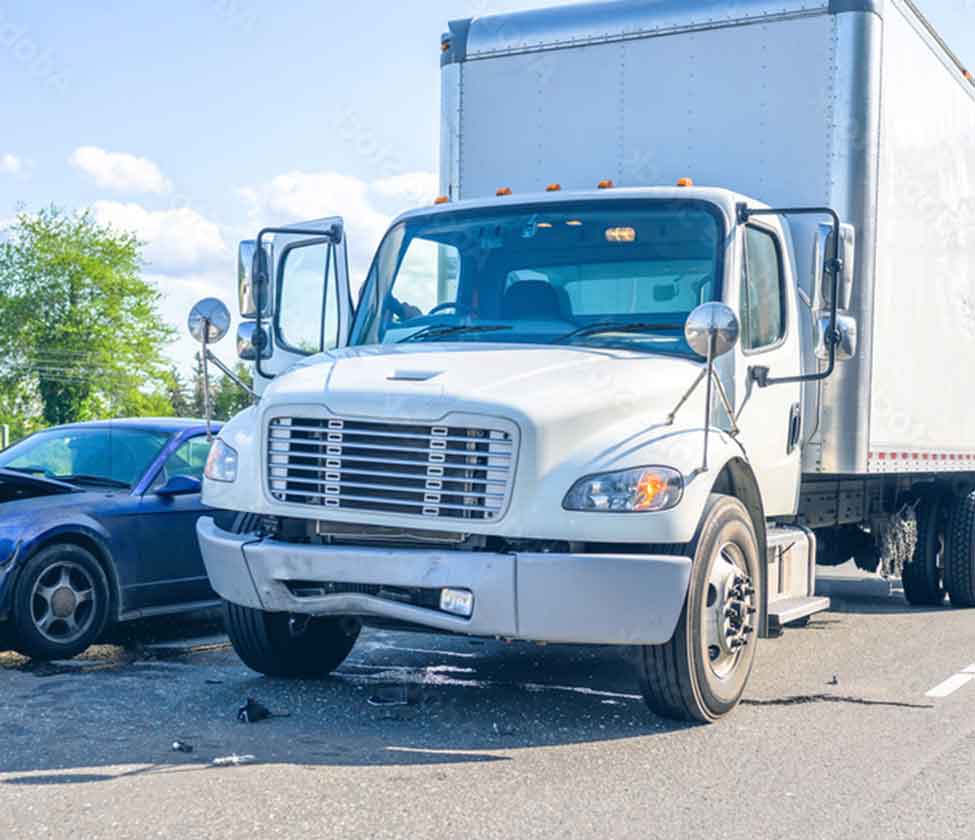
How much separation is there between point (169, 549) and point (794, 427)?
3.82 m

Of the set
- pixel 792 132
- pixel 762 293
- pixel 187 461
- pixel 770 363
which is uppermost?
pixel 792 132

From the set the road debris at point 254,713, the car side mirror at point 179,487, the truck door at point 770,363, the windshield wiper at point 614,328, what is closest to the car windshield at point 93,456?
the car side mirror at point 179,487

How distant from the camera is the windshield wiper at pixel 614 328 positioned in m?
6.99

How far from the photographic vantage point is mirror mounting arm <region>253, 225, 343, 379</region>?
7.81m

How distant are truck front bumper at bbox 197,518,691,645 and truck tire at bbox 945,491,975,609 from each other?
5.65 meters

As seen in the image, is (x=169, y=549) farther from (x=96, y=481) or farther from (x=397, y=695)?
(x=397, y=695)

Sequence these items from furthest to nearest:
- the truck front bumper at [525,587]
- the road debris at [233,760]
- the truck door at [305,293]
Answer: the truck door at [305,293]
the truck front bumper at [525,587]
the road debris at [233,760]

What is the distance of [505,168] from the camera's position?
30.2 feet

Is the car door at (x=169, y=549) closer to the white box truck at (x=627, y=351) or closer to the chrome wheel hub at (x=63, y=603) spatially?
the chrome wheel hub at (x=63, y=603)

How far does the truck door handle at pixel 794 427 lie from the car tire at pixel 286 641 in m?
2.58

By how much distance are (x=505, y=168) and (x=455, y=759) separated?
4.64 meters

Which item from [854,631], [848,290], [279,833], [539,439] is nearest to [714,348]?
[539,439]

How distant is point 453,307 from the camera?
291 inches

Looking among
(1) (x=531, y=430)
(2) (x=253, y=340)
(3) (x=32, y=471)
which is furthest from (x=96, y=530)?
(1) (x=531, y=430)
